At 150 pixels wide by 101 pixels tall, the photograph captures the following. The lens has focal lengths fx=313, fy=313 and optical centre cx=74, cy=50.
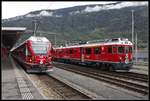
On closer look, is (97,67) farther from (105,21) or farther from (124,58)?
(105,21)

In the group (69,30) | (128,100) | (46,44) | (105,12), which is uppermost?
(105,12)

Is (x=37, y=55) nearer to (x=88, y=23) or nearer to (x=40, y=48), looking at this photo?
(x=40, y=48)

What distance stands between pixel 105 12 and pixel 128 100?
9565cm

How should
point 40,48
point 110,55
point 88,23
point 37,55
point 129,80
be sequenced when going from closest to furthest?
point 129,80 → point 37,55 → point 40,48 → point 110,55 → point 88,23

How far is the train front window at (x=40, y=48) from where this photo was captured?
24.6m

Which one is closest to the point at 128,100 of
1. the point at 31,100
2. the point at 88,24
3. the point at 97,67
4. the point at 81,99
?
the point at 81,99

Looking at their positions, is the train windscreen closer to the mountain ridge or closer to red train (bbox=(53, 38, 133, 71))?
red train (bbox=(53, 38, 133, 71))

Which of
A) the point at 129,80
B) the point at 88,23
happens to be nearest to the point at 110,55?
the point at 129,80

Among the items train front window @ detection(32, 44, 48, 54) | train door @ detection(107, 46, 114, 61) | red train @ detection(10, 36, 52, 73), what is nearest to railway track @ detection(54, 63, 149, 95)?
train door @ detection(107, 46, 114, 61)

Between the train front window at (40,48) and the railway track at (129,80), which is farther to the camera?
the train front window at (40,48)

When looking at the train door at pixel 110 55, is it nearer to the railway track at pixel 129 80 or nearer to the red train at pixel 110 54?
the red train at pixel 110 54

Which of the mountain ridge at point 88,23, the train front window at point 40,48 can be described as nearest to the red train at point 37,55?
the train front window at point 40,48

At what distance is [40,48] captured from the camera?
81.4ft

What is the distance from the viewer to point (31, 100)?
11.7 meters
